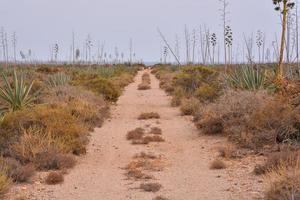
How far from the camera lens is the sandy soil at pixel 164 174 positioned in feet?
28.1

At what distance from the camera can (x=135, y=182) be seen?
30.9 ft

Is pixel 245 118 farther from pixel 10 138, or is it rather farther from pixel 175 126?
pixel 10 138

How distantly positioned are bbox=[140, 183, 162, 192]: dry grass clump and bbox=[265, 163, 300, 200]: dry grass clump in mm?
2041

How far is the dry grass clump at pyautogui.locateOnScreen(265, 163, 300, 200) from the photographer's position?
273 inches

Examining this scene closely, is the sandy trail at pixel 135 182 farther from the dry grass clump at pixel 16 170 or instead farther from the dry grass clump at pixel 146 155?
the dry grass clump at pixel 16 170

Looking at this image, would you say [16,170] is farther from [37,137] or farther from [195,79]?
[195,79]

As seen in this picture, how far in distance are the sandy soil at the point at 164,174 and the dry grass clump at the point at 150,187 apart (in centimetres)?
9

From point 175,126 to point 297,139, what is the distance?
19.7 ft

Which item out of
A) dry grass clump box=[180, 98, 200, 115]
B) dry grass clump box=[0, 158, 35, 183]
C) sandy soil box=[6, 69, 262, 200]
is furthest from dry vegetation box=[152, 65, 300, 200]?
dry grass clump box=[0, 158, 35, 183]

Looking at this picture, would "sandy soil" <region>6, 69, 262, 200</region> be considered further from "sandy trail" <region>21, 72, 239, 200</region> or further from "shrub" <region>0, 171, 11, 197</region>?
"shrub" <region>0, 171, 11, 197</region>

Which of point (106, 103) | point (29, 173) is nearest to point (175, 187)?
point (29, 173)

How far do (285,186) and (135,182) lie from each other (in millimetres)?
3116

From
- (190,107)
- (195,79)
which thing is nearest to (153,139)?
(190,107)

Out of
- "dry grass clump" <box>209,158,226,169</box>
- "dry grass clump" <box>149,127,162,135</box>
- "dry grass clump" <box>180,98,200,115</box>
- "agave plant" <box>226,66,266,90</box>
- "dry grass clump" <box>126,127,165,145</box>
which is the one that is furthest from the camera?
"dry grass clump" <box>180,98,200,115</box>
